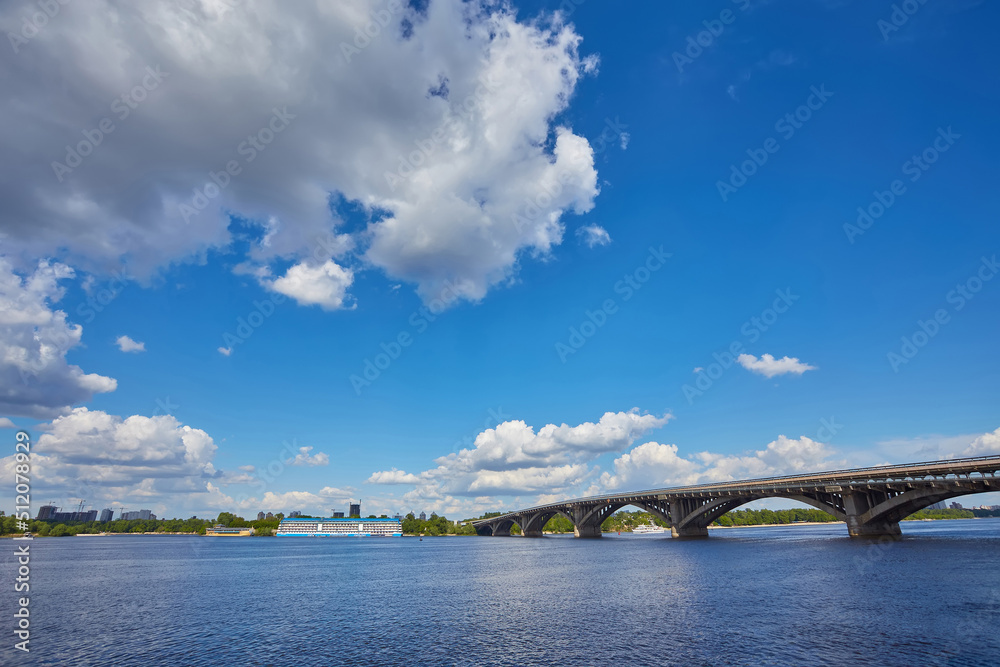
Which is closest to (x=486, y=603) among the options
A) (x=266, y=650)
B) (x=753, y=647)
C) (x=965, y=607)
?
(x=266, y=650)

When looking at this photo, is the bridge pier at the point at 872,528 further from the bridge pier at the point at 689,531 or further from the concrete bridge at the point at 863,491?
the bridge pier at the point at 689,531

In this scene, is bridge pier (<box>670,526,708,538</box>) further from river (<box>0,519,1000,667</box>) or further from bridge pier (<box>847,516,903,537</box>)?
river (<box>0,519,1000,667</box>)

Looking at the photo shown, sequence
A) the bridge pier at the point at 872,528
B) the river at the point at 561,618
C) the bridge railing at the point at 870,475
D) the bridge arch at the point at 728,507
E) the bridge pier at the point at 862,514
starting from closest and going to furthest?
the river at the point at 561,618 < the bridge railing at the point at 870,475 < the bridge pier at the point at 862,514 < the bridge pier at the point at 872,528 < the bridge arch at the point at 728,507

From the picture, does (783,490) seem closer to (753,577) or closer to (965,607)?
(753,577)

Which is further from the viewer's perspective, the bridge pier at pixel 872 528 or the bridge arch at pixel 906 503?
the bridge pier at pixel 872 528

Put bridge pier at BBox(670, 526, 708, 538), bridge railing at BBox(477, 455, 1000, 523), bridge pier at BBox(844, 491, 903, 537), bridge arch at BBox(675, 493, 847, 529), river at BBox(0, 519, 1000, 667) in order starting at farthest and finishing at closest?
bridge pier at BBox(670, 526, 708, 538), bridge arch at BBox(675, 493, 847, 529), bridge pier at BBox(844, 491, 903, 537), bridge railing at BBox(477, 455, 1000, 523), river at BBox(0, 519, 1000, 667)

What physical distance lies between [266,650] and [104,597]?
38.4 meters

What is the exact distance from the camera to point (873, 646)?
26.5m

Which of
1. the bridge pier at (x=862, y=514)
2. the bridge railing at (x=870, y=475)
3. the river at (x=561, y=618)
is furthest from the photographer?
the bridge pier at (x=862, y=514)

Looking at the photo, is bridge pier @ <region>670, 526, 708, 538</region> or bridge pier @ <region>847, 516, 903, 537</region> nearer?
bridge pier @ <region>847, 516, 903, 537</region>

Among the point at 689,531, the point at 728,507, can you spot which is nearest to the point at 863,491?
the point at 728,507

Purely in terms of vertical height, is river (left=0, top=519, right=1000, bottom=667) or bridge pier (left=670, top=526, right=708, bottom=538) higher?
river (left=0, top=519, right=1000, bottom=667)

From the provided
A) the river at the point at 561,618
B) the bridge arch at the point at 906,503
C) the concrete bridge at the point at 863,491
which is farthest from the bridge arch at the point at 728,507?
the river at the point at 561,618

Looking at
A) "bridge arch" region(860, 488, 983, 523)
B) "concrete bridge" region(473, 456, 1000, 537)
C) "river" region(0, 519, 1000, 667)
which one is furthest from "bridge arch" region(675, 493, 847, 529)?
A: "river" region(0, 519, 1000, 667)
